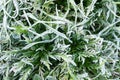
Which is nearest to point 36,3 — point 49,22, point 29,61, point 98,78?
point 49,22

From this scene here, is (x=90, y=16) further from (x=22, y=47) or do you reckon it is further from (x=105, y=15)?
(x=22, y=47)

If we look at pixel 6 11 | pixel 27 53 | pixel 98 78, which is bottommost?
pixel 98 78

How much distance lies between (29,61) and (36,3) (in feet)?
0.60

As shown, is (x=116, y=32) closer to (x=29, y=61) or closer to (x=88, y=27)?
(x=88, y=27)

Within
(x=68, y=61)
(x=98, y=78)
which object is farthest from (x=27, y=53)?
(x=98, y=78)

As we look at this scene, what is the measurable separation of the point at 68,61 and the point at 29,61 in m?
0.12

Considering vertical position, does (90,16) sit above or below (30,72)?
above

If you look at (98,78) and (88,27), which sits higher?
(88,27)

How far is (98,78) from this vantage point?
96 cm

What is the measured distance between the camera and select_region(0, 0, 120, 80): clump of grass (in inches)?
36.6

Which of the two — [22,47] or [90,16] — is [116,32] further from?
[22,47]

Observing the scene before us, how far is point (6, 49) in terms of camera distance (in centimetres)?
99

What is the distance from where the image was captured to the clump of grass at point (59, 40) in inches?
36.6

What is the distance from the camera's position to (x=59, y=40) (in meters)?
0.93
